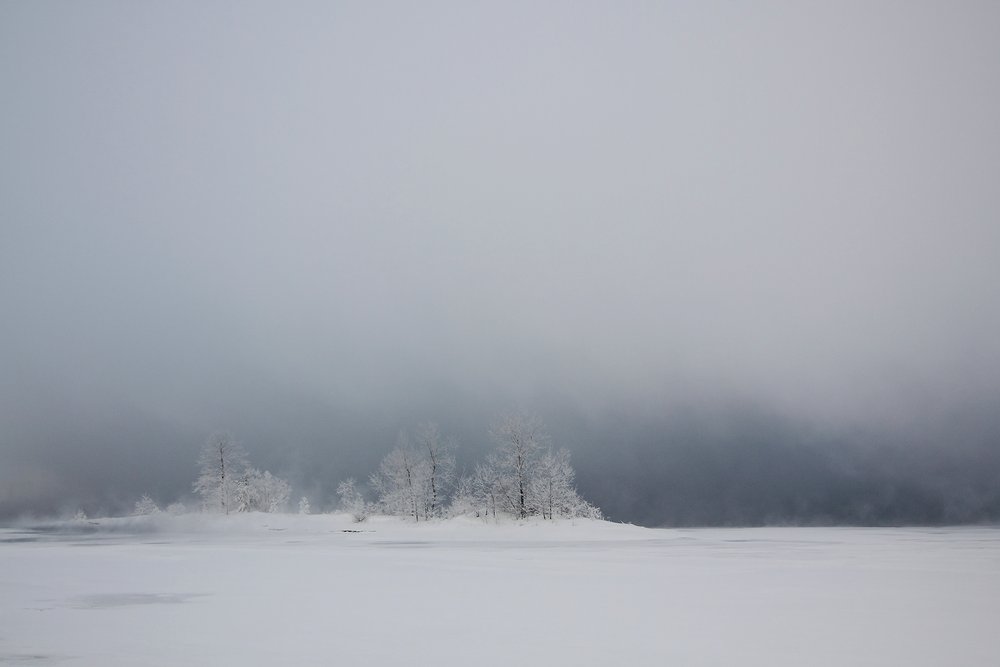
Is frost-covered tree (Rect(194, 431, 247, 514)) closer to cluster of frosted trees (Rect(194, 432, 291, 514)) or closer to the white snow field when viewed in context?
cluster of frosted trees (Rect(194, 432, 291, 514))

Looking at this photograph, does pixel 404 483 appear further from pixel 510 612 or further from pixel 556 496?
pixel 510 612

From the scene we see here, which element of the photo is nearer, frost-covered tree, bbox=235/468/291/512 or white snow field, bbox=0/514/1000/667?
white snow field, bbox=0/514/1000/667

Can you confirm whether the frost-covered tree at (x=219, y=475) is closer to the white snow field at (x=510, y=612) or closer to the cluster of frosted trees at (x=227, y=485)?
the cluster of frosted trees at (x=227, y=485)

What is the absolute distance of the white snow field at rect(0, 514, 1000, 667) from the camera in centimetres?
1298

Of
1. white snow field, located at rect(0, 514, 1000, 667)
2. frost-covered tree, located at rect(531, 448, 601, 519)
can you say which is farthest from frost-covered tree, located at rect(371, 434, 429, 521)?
white snow field, located at rect(0, 514, 1000, 667)

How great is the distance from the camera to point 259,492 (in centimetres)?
11388

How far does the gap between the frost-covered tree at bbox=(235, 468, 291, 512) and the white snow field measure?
78.2 meters

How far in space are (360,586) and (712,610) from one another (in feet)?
39.8

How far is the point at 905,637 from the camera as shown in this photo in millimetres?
14078

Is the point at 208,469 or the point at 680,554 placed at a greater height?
the point at 208,469

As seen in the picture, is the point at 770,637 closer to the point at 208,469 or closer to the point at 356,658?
the point at 356,658

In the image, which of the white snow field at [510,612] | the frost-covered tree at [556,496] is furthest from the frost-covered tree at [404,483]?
the white snow field at [510,612]

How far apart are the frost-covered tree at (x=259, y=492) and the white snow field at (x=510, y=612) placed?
78.2 metres

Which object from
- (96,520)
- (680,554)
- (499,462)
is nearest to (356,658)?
(680,554)
